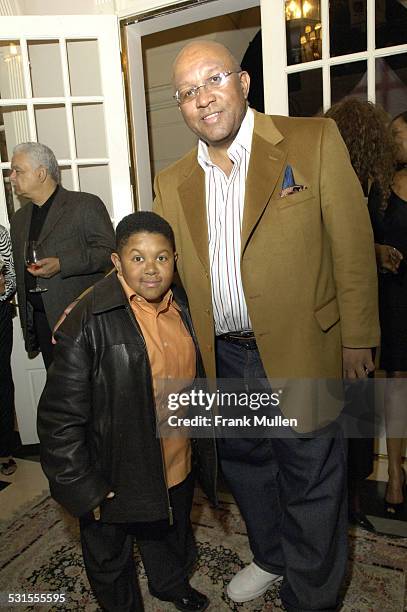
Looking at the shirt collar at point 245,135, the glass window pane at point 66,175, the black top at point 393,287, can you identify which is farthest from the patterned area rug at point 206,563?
the glass window pane at point 66,175

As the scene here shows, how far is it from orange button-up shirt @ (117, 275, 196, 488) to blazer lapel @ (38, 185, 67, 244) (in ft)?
4.40

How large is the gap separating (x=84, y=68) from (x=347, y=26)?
1563 mm

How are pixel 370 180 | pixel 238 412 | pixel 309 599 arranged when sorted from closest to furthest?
1. pixel 309 599
2. pixel 238 412
3. pixel 370 180

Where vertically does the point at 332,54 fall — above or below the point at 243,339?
above

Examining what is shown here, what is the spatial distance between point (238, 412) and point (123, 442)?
41cm

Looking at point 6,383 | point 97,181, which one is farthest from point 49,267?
point 97,181

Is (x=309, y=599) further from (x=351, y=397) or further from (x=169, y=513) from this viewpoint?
(x=351, y=397)

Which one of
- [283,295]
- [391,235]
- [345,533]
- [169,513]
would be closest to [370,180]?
[391,235]

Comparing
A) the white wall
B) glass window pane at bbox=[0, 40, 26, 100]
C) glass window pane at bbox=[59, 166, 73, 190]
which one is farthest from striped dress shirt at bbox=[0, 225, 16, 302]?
the white wall

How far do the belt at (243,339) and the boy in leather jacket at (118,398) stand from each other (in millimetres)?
134

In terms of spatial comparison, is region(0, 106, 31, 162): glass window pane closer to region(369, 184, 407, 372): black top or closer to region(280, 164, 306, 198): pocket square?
region(369, 184, 407, 372): black top

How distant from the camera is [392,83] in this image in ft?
7.85

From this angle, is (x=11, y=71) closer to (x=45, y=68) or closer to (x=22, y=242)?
(x=45, y=68)

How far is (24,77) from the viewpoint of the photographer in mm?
3006
